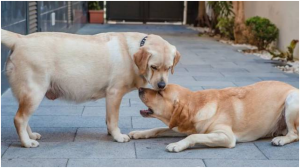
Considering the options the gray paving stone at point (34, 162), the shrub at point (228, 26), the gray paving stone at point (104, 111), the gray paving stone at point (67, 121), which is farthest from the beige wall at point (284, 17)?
the gray paving stone at point (34, 162)

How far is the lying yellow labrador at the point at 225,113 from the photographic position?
15.6 ft

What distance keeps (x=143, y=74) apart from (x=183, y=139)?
683 mm

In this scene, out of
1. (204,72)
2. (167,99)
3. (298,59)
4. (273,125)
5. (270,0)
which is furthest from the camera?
(270,0)

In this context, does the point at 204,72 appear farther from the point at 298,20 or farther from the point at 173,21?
the point at 173,21

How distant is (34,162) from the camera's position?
4336 millimetres

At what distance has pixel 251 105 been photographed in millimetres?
5012

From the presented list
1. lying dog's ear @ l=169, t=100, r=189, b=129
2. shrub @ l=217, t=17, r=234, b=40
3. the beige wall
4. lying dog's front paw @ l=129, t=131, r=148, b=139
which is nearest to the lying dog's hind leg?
lying dog's ear @ l=169, t=100, r=189, b=129

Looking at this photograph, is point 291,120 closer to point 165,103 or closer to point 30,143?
point 165,103

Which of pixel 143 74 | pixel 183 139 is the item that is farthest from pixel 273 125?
pixel 143 74

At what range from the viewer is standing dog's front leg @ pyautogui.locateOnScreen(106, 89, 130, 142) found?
4.97m

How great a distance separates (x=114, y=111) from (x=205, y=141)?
2.95ft

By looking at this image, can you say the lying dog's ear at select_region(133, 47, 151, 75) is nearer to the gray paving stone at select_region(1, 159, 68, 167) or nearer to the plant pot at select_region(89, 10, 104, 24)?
the gray paving stone at select_region(1, 159, 68, 167)

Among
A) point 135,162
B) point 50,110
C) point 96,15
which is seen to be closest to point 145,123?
point 50,110

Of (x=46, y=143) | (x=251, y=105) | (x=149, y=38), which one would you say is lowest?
(x=46, y=143)
